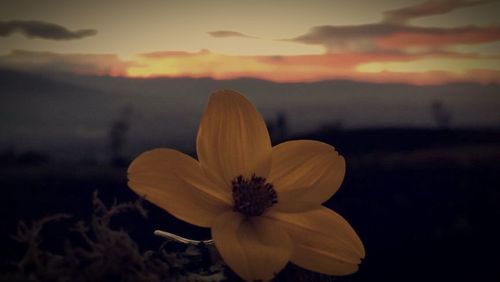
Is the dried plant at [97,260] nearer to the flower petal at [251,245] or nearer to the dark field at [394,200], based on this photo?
the flower petal at [251,245]

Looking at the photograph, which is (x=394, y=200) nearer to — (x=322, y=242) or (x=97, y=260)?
(x=322, y=242)

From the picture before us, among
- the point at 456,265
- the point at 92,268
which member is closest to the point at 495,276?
the point at 456,265

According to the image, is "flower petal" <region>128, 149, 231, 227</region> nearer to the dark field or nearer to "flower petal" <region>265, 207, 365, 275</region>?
"flower petal" <region>265, 207, 365, 275</region>

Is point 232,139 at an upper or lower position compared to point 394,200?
upper

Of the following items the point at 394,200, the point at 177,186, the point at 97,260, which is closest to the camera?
the point at 97,260

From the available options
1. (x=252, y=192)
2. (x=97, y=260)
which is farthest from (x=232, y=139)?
(x=97, y=260)

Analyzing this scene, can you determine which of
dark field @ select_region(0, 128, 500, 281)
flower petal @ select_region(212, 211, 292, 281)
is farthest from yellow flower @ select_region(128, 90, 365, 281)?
dark field @ select_region(0, 128, 500, 281)
